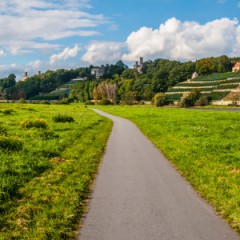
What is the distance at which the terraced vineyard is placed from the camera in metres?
140

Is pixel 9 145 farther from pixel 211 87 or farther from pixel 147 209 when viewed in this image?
pixel 211 87

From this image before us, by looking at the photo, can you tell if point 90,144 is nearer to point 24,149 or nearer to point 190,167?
point 24,149

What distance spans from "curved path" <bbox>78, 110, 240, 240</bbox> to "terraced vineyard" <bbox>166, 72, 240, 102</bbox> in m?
124

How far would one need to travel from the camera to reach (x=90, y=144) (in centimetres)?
2455

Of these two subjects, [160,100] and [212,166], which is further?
[160,100]

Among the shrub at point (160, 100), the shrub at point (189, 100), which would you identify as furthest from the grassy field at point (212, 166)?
the shrub at point (160, 100)

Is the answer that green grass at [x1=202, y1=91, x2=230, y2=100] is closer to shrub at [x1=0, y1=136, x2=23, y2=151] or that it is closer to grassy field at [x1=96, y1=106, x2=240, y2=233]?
grassy field at [x1=96, y1=106, x2=240, y2=233]

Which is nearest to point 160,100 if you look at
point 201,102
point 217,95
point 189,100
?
point 189,100

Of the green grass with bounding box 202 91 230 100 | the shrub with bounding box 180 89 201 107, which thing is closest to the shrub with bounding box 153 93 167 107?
the shrub with bounding box 180 89 201 107

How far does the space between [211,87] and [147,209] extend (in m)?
153

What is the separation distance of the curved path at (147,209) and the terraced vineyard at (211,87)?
124 metres

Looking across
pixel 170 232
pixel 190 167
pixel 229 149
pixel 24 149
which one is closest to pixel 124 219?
pixel 170 232

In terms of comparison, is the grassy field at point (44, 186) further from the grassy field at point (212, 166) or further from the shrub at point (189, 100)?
the shrub at point (189, 100)

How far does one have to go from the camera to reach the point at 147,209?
10.4 m
